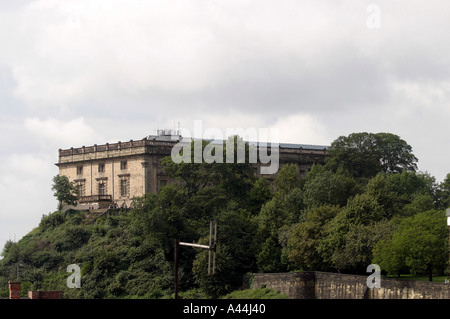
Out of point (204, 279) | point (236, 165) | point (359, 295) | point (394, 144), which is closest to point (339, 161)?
point (394, 144)

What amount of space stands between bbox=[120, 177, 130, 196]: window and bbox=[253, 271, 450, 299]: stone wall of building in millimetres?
28296

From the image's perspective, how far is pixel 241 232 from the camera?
85.1 m

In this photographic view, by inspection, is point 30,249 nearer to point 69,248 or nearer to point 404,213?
point 69,248

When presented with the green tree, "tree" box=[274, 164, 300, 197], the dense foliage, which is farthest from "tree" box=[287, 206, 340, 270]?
"tree" box=[274, 164, 300, 197]

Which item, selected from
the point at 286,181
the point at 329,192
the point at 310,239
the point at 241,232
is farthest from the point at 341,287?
the point at 286,181

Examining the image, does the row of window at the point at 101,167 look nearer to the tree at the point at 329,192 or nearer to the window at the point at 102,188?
the window at the point at 102,188

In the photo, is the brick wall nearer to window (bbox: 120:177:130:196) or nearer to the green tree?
the green tree

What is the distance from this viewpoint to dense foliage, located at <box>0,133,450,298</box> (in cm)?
7438

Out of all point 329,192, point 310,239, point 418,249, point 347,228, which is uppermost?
point 329,192

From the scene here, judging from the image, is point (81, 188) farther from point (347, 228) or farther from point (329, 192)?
point (347, 228)

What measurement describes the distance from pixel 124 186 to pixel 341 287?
40.8 meters
